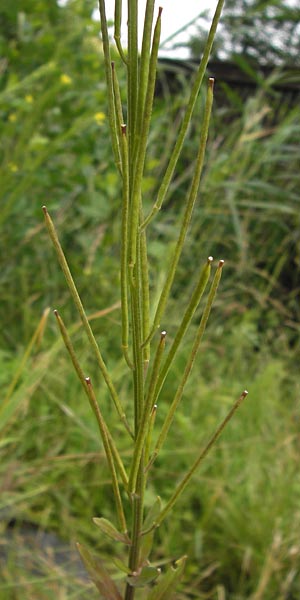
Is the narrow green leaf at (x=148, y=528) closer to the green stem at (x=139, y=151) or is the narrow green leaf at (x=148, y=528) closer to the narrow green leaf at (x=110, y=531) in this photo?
the narrow green leaf at (x=110, y=531)

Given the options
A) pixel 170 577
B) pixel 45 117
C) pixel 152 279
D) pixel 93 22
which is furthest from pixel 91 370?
pixel 170 577

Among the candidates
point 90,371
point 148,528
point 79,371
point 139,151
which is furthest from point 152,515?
point 90,371

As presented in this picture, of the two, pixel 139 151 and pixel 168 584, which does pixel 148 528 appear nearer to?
pixel 168 584

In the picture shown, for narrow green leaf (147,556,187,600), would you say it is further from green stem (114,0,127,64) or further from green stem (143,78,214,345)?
green stem (114,0,127,64)

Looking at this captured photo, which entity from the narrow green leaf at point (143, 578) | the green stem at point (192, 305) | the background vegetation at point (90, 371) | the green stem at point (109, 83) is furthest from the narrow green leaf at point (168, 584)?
the background vegetation at point (90, 371)

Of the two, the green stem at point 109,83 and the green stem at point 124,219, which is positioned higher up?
the green stem at point 109,83
